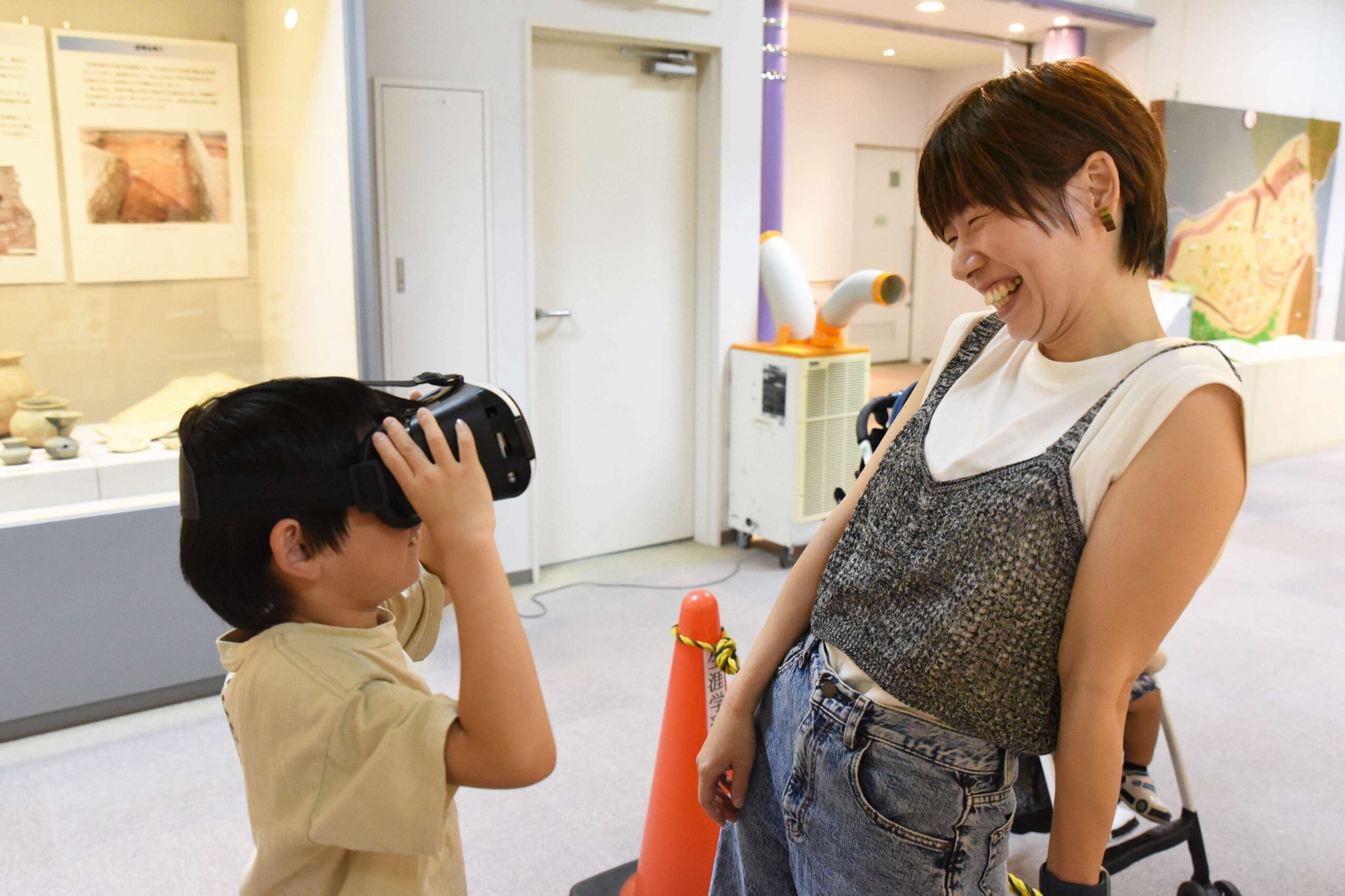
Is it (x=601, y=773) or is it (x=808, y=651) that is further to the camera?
(x=601, y=773)

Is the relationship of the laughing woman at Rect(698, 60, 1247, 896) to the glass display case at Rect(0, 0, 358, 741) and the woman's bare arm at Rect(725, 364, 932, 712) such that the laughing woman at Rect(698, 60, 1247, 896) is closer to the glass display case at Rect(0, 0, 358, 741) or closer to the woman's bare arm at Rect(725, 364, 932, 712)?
the woman's bare arm at Rect(725, 364, 932, 712)

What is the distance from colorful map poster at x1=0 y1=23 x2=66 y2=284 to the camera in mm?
2562

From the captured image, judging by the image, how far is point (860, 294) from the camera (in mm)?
3834

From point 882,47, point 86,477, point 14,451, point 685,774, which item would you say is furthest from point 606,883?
point 882,47

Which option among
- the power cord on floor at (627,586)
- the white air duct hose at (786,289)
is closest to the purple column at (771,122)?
the white air duct hose at (786,289)

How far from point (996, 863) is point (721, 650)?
2.84 feet

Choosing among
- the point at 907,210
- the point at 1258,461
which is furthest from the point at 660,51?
the point at 907,210

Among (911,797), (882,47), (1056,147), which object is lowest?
(911,797)

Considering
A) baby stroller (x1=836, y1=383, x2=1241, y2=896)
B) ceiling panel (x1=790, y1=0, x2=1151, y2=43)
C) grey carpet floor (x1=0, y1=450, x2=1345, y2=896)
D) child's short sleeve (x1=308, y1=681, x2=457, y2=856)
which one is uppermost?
ceiling panel (x1=790, y1=0, x2=1151, y2=43)

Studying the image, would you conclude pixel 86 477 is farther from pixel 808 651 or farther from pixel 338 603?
pixel 808 651

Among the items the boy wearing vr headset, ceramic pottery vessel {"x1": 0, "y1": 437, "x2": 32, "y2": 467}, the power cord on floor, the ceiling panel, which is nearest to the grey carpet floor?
the power cord on floor

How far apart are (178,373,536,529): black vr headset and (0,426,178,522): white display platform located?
7.07 feet

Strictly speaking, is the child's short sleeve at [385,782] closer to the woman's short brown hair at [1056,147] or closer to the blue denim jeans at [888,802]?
the blue denim jeans at [888,802]

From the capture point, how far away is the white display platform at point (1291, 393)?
615 centimetres
